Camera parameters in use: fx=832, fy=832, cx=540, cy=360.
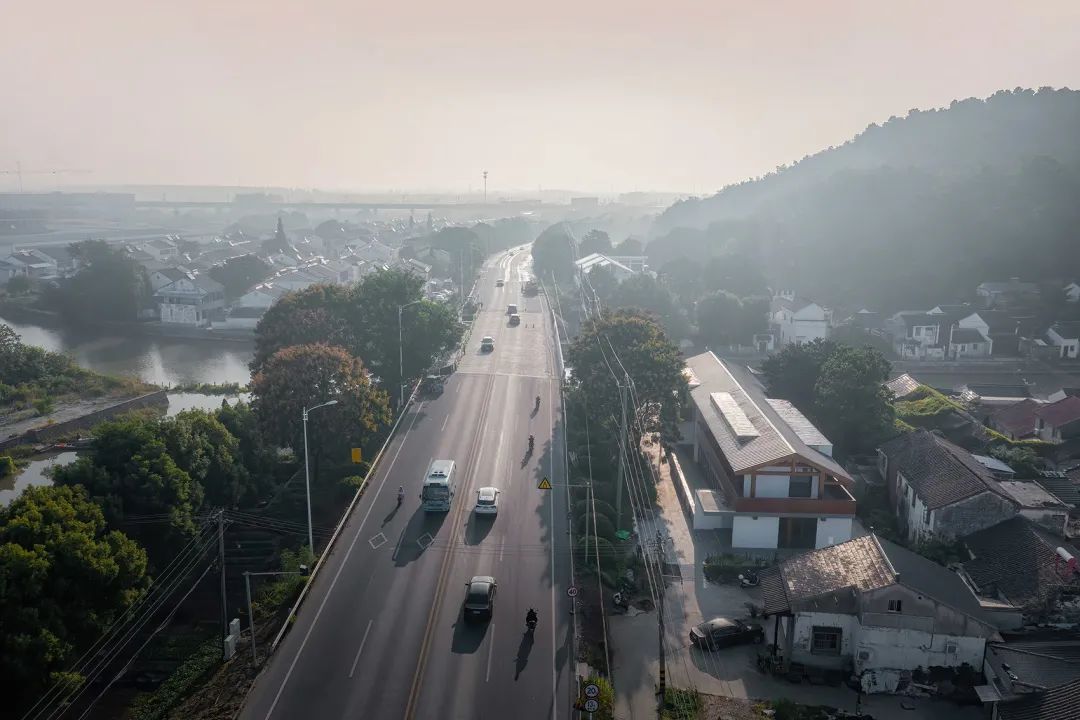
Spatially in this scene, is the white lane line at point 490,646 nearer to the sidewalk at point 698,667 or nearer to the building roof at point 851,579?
the sidewalk at point 698,667

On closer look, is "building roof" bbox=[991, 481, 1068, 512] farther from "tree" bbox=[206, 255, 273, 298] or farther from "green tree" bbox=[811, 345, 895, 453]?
"tree" bbox=[206, 255, 273, 298]

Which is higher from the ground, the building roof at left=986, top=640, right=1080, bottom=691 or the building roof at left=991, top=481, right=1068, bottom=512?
the building roof at left=991, top=481, right=1068, bottom=512

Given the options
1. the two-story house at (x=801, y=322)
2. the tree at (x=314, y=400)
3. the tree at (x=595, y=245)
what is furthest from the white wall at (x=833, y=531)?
the tree at (x=595, y=245)

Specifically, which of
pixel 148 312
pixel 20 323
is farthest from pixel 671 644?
pixel 20 323

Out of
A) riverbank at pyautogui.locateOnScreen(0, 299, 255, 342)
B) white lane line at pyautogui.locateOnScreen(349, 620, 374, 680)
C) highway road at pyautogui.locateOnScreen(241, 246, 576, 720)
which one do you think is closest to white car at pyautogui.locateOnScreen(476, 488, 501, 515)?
highway road at pyautogui.locateOnScreen(241, 246, 576, 720)

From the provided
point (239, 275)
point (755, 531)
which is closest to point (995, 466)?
point (755, 531)
